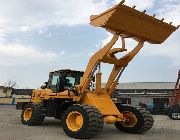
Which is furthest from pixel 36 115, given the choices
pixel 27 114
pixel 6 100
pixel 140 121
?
pixel 6 100

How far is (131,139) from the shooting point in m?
10.4

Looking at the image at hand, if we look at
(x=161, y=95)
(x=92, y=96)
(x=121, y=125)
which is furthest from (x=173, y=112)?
(x=161, y=95)

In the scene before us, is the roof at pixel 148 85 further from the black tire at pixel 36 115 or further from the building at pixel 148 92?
the black tire at pixel 36 115

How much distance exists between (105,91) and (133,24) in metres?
2.85

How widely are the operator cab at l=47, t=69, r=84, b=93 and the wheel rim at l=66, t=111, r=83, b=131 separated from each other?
2.52m

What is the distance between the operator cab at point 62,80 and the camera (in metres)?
13.4

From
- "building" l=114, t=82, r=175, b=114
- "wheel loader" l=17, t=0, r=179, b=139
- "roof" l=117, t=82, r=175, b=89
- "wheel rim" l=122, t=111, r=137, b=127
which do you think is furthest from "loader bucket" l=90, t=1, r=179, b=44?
"roof" l=117, t=82, r=175, b=89

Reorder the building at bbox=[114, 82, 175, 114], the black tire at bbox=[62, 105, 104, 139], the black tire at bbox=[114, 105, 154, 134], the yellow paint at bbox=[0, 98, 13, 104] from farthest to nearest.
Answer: the building at bbox=[114, 82, 175, 114], the yellow paint at bbox=[0, 98, 13, 104], the black tire at bbox=[114, 105, 154, 134], the black tire at bbox=[62, 105, 104, 139]

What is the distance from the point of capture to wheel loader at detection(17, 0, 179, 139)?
10.4 m

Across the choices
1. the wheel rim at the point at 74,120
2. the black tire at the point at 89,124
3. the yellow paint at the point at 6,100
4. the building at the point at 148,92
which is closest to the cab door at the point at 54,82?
the wheel rim at the point at 74,120

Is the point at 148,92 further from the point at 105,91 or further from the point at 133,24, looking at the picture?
the point at 133,24

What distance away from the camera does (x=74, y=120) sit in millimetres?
10922

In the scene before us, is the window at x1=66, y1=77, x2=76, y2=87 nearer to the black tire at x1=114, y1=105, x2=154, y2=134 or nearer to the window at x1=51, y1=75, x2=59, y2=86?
the window at x1=51, y1=75, x2=59, y2=86

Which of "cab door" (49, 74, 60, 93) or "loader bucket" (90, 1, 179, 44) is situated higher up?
"loader bucket" (90, 1, 179, 44)
